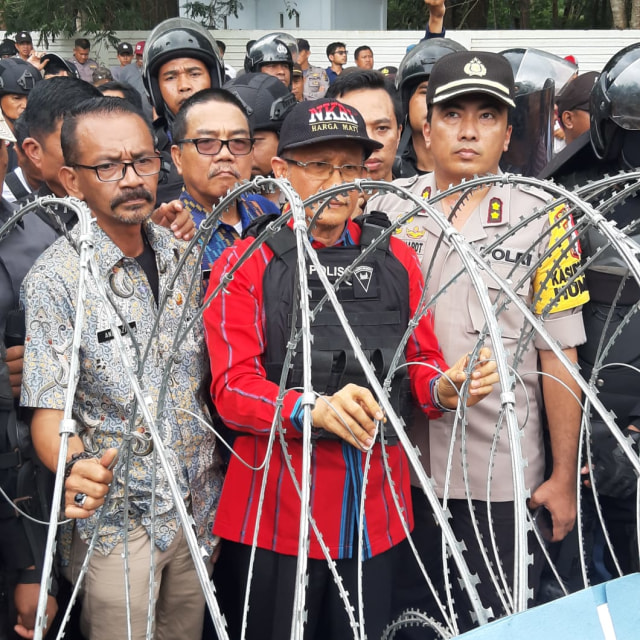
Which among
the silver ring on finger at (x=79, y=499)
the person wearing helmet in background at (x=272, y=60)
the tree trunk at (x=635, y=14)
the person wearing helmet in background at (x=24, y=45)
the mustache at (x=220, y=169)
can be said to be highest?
the tree trunk at (x=635, y=14)

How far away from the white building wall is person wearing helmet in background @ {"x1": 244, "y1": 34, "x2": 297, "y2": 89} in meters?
10.4

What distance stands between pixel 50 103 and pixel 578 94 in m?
2.81

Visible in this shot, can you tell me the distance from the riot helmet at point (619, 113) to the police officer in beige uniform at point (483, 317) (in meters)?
0.53

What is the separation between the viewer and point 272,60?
5.93 metres

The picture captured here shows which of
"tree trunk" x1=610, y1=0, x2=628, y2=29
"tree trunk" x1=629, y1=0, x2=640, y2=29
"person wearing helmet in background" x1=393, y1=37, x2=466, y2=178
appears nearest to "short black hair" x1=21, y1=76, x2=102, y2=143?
"person wearing helmet in background" x1=393, y1=37, x2=466, y2=178

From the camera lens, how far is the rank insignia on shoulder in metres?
2.53

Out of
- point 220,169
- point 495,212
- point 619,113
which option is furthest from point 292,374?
point 619,113

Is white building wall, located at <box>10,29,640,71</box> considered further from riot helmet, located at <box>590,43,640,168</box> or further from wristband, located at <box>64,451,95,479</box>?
wristband, located at <box>64,451,95,479</box>

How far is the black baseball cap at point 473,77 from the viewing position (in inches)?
103

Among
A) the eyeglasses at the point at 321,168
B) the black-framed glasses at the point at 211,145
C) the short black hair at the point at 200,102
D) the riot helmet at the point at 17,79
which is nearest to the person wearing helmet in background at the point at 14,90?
the riot helmet at the point at 17,79

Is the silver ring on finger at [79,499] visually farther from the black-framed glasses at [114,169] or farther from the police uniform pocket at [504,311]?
the police uniform pocket at [504,311]

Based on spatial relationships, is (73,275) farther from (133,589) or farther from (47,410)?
(133,589)

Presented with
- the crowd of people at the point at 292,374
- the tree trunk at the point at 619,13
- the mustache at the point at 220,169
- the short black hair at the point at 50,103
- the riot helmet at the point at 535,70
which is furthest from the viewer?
the tree trunk at the point at 619,13

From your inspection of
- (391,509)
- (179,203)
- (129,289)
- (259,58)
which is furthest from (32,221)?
(259,58)
